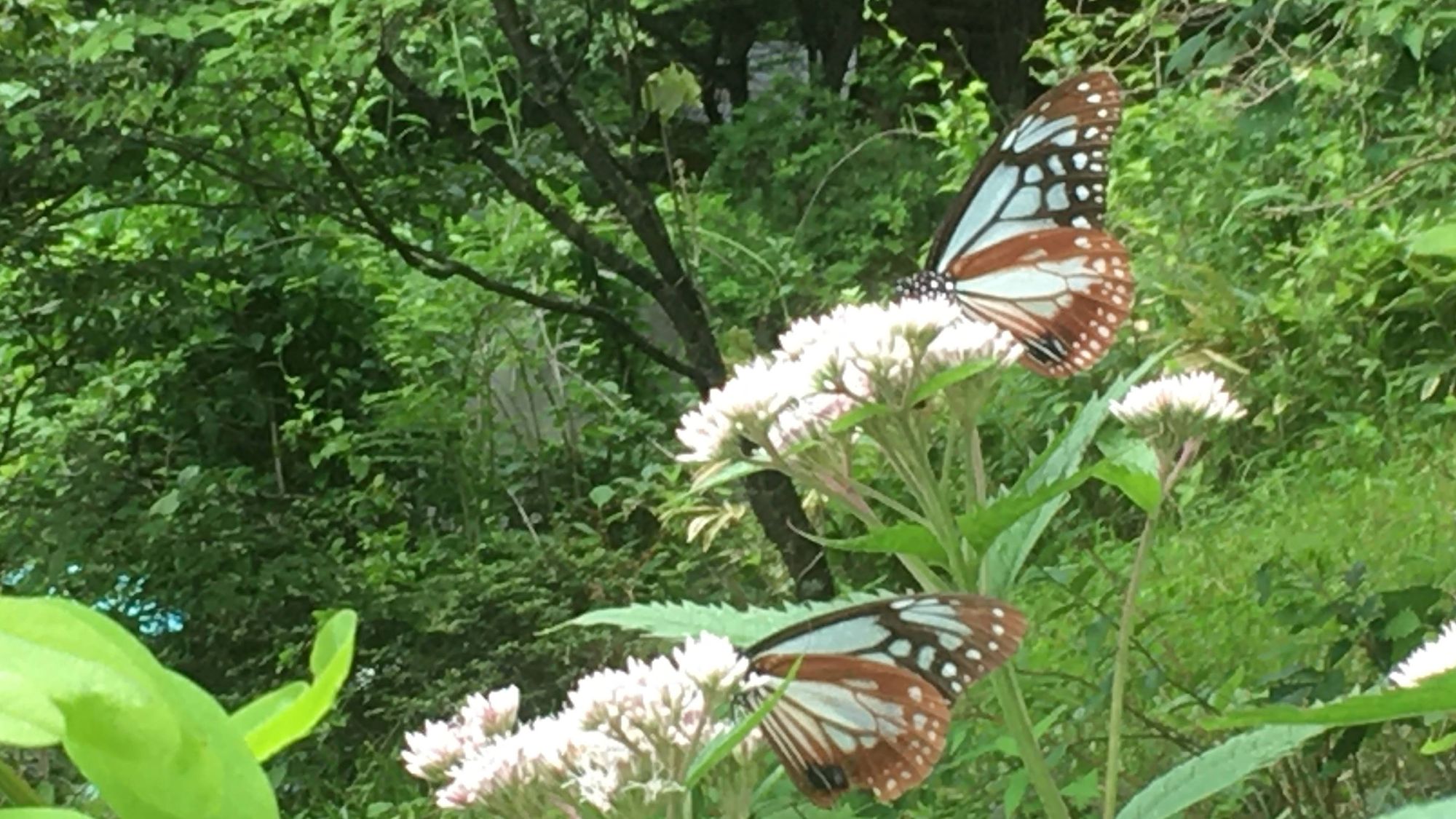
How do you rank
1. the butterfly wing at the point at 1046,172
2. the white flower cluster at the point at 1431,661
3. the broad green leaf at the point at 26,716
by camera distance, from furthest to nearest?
1. the butterfly wing at the point at 1046,172
2. the white flower cluster at the point at 1431,661
3. the broad green leaf at the point at 26,716

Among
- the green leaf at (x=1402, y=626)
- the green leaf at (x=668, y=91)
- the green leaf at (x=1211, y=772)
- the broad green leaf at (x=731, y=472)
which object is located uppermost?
the green leaf at (x=668, y=91)

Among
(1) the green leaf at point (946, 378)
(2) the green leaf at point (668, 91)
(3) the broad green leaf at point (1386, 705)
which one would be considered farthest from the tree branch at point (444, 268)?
(3) the broad green leaf at point (1386, 705)

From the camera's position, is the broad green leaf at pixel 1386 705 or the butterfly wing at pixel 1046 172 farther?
the butterfly wing at pixel 1046 172

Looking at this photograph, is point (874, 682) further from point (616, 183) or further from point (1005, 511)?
point (616, 183)

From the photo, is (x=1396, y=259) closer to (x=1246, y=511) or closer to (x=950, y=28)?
(x=1246, y=511)

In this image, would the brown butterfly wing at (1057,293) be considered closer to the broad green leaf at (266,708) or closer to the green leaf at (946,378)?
the green leaf at (946,378)

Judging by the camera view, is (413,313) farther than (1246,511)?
Yes

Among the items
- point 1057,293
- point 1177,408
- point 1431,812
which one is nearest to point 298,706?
point 1431,812

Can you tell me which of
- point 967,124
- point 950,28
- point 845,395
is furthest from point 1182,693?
point 950,28
